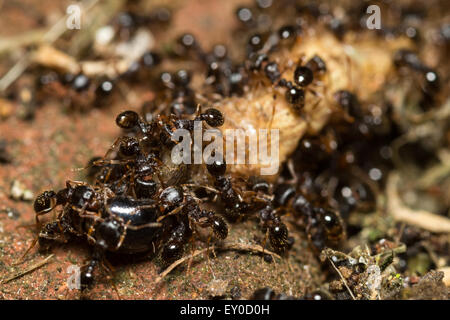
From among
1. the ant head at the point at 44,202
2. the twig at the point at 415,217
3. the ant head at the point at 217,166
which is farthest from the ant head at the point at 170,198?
the twig at the point at 415,217

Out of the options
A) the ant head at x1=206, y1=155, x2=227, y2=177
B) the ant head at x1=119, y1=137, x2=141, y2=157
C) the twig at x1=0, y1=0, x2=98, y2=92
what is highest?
the twig at x1=0, y1=0, x2=98, y2=92

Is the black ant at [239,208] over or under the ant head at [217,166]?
under

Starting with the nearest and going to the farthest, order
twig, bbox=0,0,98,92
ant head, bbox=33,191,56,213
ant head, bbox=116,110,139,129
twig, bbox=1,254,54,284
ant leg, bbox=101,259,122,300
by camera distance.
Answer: ant leg, bbox=101,259,122,300
twig, bbox=1,254,54,284
ant head, bbox=33,191,56,213
ant head, bbox=116,110,139,129
twig, bbox=0,0,98,92

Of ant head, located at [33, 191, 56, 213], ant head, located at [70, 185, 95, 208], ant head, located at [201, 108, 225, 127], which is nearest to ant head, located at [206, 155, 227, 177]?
ant head, located at [201, 108, 225, 127]

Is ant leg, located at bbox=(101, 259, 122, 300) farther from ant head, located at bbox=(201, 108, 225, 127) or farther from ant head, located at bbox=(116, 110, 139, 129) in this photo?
ant head, located at bbox=(201, 108, 225, 127)

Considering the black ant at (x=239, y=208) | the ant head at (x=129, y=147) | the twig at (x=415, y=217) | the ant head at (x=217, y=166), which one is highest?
the ant head at (x=129, y=147)

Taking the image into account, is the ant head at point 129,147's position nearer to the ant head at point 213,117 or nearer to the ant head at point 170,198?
the ant head at point 170,198

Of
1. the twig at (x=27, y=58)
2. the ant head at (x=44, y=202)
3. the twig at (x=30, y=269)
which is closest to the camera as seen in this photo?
the twig at (x=30, y=269)

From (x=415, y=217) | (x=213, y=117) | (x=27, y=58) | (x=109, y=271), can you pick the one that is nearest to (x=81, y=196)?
(x=109, y=271)

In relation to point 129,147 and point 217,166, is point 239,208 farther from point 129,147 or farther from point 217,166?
point 129,147
